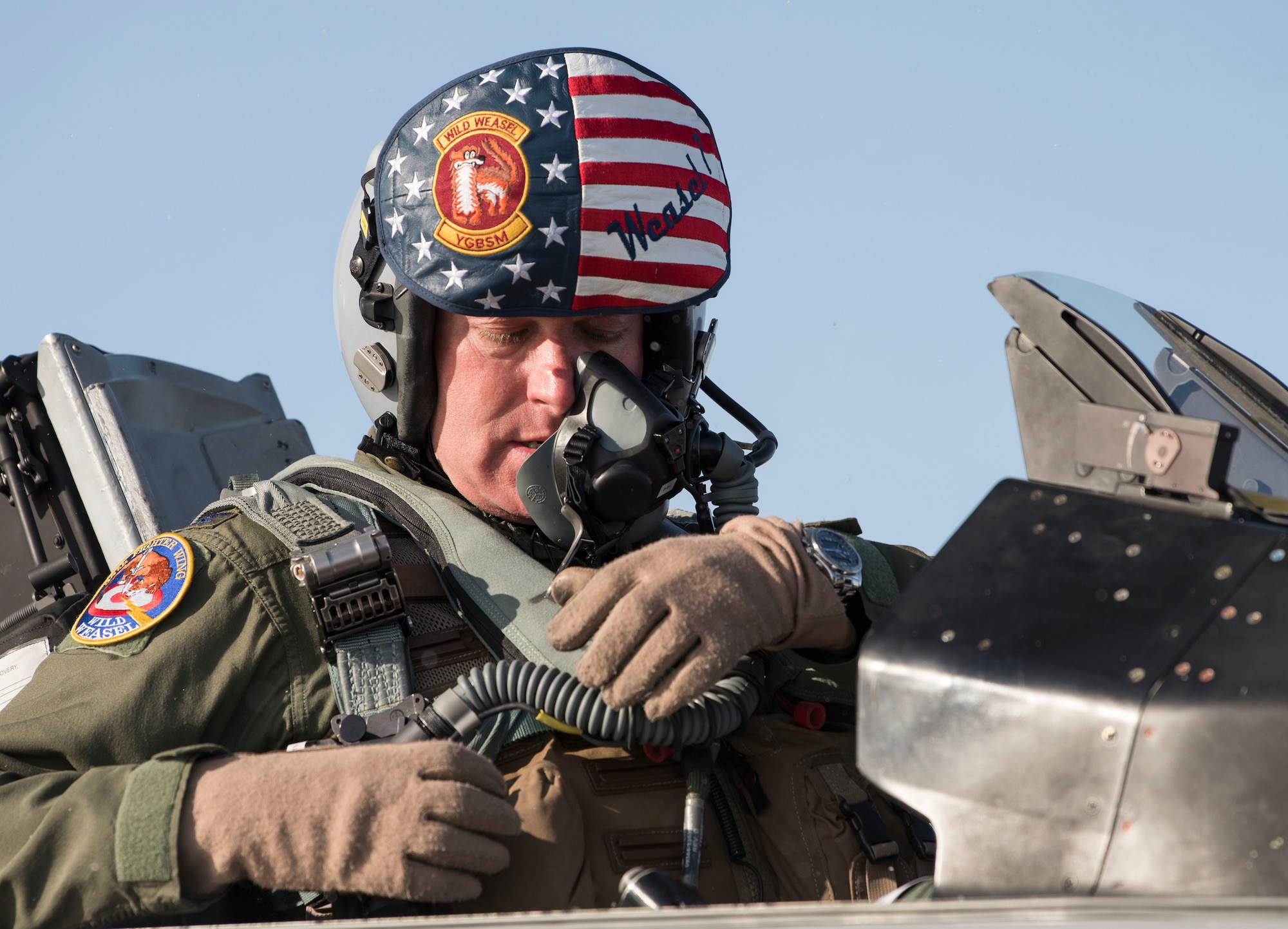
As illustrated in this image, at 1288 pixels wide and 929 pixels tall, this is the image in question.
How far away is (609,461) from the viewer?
7.04 ft

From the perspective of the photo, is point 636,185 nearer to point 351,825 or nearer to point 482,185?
point 482,185

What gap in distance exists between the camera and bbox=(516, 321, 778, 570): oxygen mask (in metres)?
2.15

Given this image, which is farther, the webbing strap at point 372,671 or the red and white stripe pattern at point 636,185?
the red and white stripe pattern at point 636,185

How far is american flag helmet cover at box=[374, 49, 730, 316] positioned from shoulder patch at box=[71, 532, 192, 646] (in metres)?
0.67

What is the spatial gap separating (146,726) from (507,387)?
35.9 inches

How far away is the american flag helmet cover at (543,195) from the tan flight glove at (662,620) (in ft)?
2.25

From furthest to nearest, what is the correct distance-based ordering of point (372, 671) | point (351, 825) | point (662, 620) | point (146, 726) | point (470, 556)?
point (470, 556) → point (372, 671) → point (146, 726) → point (662, 620) → point (351, 825)

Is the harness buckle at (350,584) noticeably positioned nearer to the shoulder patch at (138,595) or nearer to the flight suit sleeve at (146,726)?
the flight suit sleeve at (146,726)

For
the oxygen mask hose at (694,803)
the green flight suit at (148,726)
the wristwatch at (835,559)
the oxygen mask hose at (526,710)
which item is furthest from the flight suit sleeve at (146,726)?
the wristwatch at (835,559)

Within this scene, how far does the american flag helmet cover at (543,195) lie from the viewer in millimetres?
2186

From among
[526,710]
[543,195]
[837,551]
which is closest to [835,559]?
[837,551]

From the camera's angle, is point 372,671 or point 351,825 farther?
point 372,671

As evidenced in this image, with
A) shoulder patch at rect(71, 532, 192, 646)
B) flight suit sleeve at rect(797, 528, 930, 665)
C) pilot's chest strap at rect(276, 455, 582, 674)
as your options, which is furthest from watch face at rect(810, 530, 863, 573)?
shoulder patch at rect(71, 532, 192, 646)

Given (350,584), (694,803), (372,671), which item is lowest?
(694,803)
